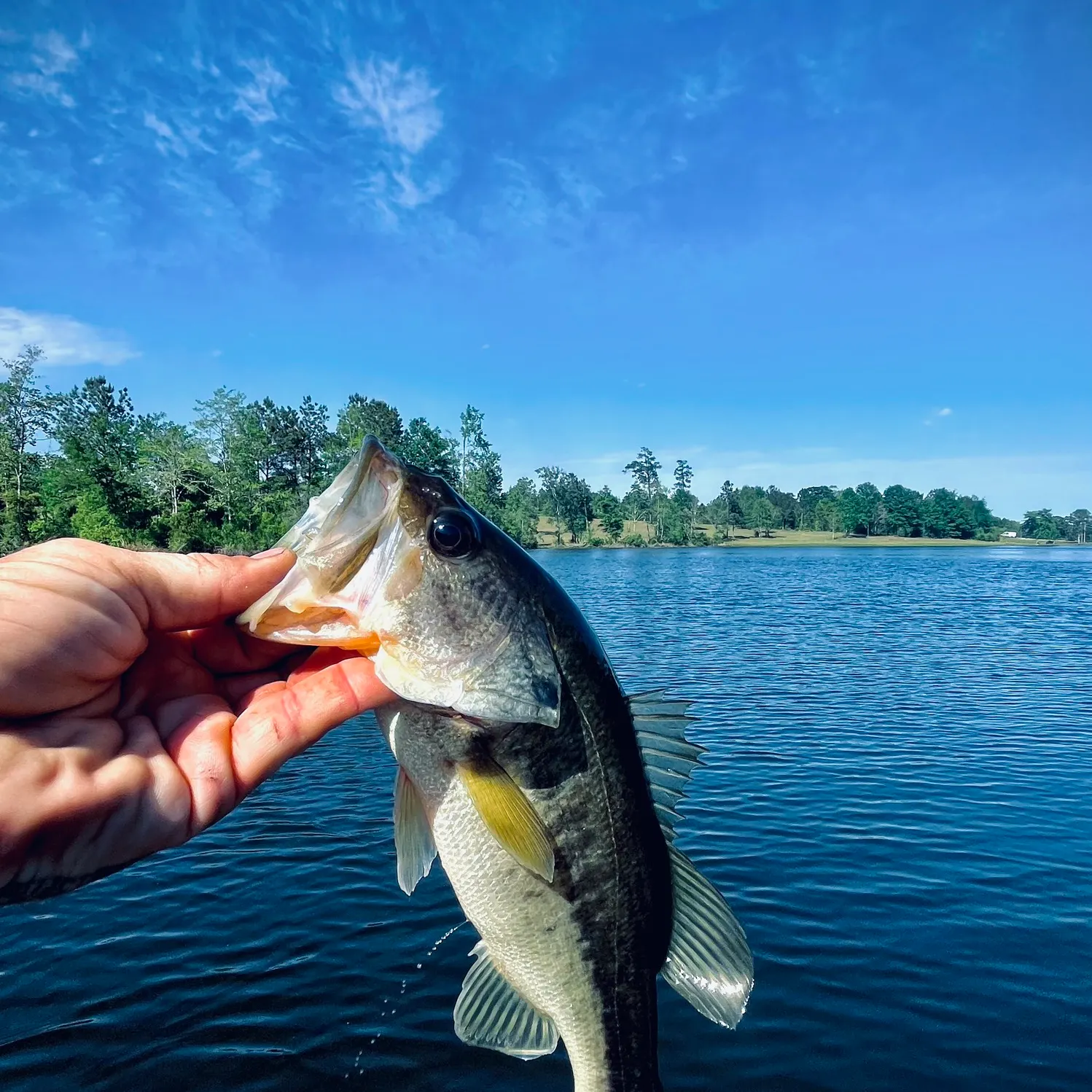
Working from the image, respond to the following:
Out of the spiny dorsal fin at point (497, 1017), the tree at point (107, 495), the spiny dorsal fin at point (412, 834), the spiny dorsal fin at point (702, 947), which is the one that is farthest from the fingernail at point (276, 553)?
the tree at point (107, 495)

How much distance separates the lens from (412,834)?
3.33 m

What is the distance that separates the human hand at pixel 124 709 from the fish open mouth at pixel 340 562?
0.85ft

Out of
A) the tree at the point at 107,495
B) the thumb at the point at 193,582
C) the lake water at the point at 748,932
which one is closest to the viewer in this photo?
the thumb at the point at 193,582

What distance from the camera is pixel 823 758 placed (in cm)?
1617

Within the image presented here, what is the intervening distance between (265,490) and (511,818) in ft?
271

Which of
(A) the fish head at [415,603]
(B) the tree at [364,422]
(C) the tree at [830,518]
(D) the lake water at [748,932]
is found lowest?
(D) the lake water at [748,932]

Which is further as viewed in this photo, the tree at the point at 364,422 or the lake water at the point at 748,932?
the tree at the point at 364,422

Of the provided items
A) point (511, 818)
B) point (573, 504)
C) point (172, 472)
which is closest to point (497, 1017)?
point (511, 818)

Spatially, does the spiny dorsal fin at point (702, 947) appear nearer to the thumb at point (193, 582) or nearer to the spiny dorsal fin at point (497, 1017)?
the spiny dorsal fin at point (497, 1017)

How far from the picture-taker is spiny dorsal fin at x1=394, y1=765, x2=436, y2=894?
130 inches

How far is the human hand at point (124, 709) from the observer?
9.45ft

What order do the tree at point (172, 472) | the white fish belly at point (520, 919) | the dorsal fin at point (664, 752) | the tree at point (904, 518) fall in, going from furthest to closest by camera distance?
the tree at point (904, 518)
the tree at point (172, 472)
the dorsal fin at point (664, 752)
the white fish belly at point (520, 919)

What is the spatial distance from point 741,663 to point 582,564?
68741mm

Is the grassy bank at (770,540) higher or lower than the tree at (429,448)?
lower
